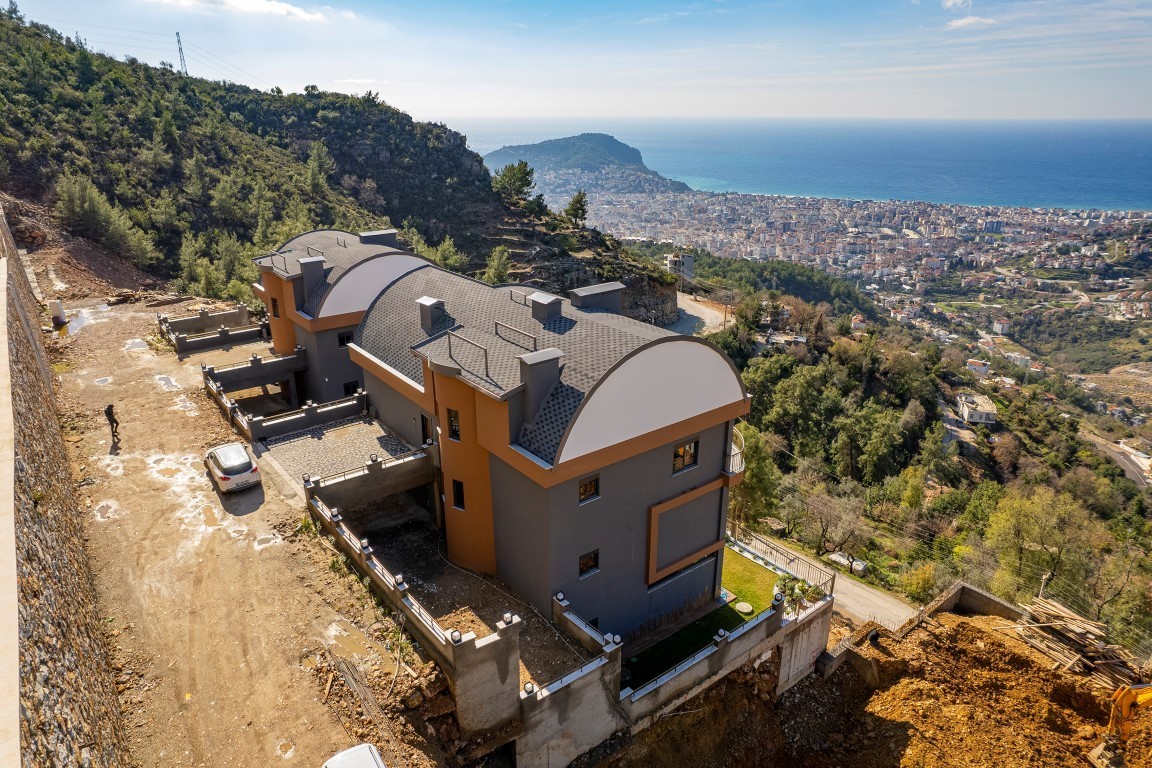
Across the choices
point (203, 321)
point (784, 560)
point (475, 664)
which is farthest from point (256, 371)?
point (784, 560)

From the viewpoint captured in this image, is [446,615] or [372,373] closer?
[446,615]

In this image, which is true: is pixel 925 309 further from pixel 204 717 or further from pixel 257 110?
pixel 204 717

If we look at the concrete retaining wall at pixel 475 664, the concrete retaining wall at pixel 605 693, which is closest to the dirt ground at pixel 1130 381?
the concrete retaining wall at pixel 605 693

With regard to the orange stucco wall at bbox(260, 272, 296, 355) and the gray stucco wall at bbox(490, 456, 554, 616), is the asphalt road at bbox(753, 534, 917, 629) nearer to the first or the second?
the gray stucco wall at bbox(490, 456, 554, 616)

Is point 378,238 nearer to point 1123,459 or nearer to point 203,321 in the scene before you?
point 203,321

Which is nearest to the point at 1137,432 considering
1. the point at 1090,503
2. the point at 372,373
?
the point at 1090,503

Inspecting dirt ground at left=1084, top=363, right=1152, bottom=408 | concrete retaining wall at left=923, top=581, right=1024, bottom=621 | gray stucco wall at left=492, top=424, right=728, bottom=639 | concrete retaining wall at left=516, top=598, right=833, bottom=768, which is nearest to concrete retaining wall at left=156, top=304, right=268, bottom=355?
gray stucco wall at left=492, top=424, right=728, bottom=639
